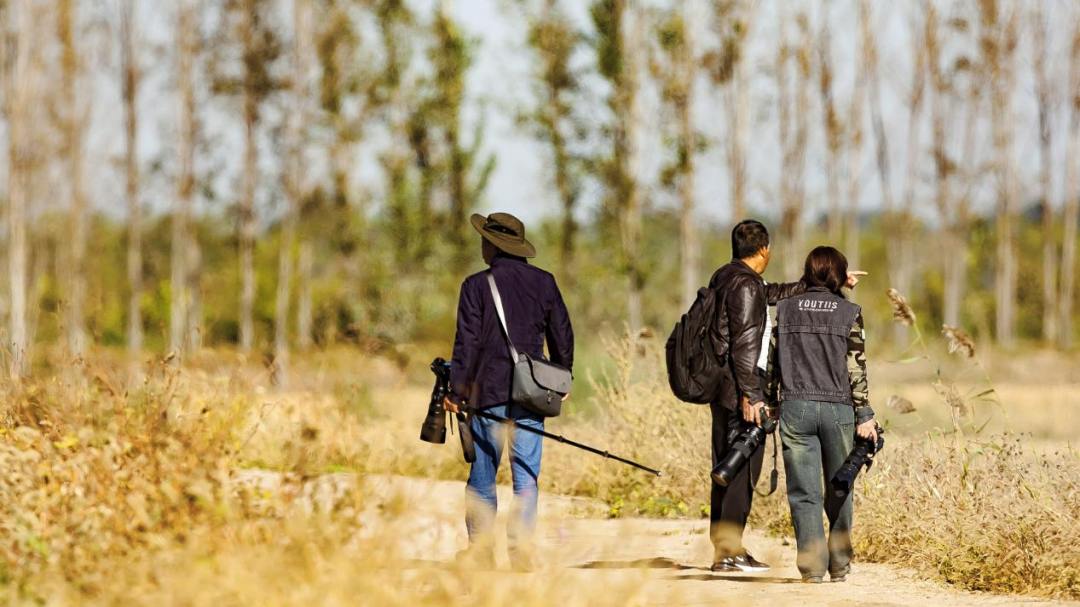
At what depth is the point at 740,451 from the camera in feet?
22.7

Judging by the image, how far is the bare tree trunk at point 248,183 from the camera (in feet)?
101

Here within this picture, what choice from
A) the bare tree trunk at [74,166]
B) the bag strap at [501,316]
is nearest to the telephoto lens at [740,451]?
the bag strap at [501,316]

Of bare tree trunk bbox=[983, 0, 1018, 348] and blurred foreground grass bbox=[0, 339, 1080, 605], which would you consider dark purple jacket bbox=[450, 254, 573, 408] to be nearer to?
blurred foreground grass bbox=[0, 339, 1080, 605]

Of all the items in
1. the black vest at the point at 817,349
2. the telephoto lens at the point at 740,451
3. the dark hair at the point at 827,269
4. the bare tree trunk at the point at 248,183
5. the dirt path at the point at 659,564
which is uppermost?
the bare tree trunk at the point at 248,183

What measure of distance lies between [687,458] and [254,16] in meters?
24.6

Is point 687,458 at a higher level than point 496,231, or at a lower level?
lower

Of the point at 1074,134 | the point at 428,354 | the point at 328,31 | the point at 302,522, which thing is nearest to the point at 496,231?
the point at 302,522

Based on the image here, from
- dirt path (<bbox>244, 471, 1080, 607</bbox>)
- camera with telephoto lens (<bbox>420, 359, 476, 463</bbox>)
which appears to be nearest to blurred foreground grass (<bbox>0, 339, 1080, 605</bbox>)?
dirt path (<bbox>244, 471, 1080, 607</bbox>)

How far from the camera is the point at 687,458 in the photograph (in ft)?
31.4

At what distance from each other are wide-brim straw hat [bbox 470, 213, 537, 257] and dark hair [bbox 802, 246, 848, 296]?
146cm

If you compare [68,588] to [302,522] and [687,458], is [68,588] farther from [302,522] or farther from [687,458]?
[687,458]

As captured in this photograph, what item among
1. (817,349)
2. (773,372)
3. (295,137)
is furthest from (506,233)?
(295,137)

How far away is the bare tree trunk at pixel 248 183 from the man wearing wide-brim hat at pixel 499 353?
2442cm

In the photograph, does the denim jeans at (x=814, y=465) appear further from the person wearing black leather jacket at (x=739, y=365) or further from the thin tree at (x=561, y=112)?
the thin tree at (x=561, y=112)
